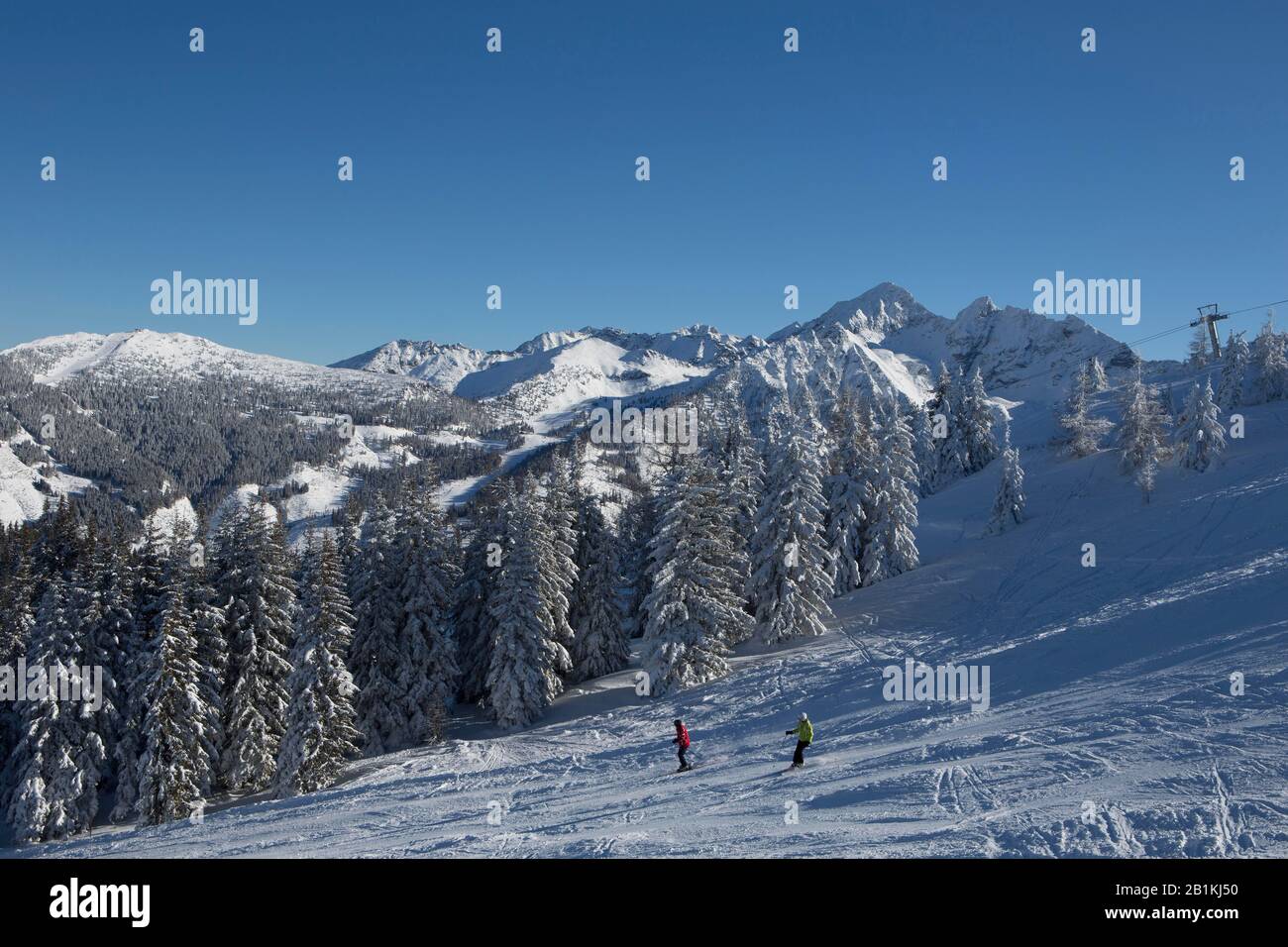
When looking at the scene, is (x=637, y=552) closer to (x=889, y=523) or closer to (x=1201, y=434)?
(x=889, y=523)

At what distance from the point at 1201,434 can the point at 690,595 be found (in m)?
42.2

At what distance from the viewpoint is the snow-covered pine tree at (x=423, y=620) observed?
36094 millimetres

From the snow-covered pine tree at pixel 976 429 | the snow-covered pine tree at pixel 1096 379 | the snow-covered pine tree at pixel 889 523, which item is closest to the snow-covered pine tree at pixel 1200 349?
the snow-covered pine tree at pixel 1096 379

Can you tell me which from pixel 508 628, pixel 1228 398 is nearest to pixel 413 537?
pixel 508 628

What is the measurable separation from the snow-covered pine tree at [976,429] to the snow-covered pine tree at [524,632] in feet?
191

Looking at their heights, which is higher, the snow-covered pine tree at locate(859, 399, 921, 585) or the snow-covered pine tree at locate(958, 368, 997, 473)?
the snow-covered pine tree at locate(958, 368, 997, 473)

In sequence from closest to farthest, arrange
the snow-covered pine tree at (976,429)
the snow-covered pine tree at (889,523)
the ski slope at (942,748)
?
the ski slope at (942,748) → the snow-covered pine tree at (889,523) → the snow-covered pine tree at (976,429)

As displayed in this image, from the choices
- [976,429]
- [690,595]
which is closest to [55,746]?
[690,595]

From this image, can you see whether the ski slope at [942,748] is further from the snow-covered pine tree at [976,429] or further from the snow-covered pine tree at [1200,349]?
the snow-covered pine tree at [1200,349]

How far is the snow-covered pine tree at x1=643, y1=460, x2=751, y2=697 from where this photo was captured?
32938mm

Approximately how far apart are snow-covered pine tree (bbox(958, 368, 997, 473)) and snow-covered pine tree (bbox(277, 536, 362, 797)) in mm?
68025

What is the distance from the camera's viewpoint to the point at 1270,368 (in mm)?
70438

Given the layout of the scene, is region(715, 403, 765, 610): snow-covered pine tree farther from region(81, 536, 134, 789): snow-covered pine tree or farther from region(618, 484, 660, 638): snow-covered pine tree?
region(81, 536, 134, 789): snow-covered pine tree

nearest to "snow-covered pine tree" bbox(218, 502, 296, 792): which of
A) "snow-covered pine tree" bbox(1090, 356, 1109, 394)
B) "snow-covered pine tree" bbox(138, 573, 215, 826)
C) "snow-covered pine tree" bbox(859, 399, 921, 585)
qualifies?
"snow-covered pine tree" bbox(138, 573, 215, 826)
